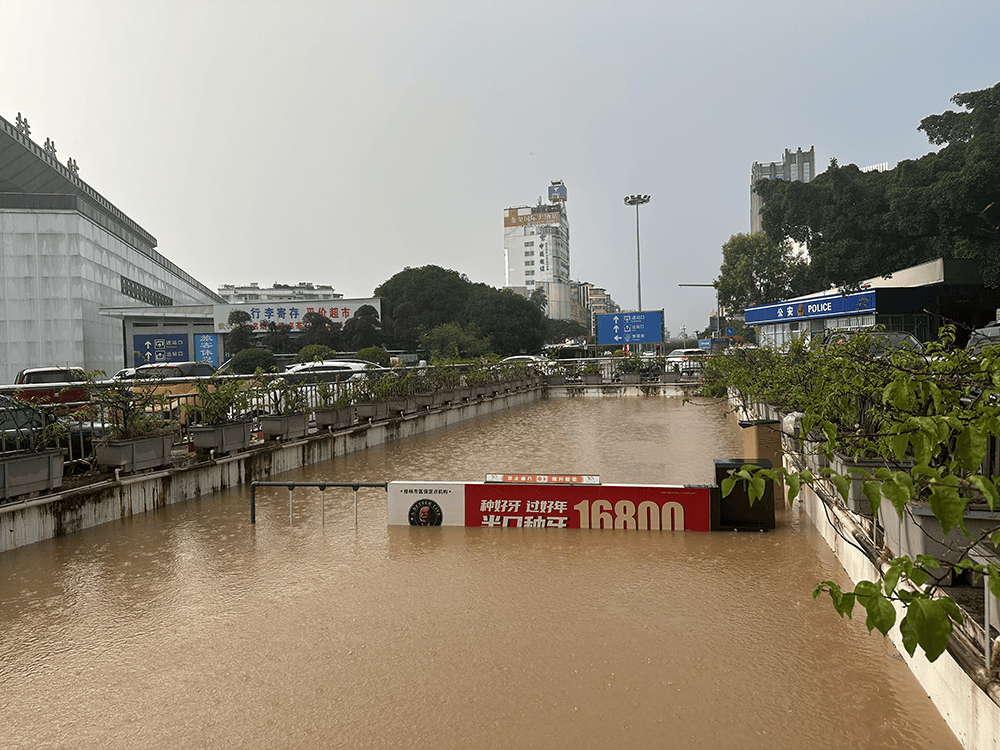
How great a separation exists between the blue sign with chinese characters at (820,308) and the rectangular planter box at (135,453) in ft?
101

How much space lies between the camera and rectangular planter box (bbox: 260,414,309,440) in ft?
38.9

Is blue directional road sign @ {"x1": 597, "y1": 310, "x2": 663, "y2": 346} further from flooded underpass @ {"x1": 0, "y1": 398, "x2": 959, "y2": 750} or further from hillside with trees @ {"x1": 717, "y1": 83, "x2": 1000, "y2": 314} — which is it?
flooded underpass @ {"x1": 0, "y1": 398, "x2": 959, "y2": 750}

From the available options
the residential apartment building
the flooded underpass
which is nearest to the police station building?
the flooded underpass

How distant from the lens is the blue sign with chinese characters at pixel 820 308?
31.7 metres

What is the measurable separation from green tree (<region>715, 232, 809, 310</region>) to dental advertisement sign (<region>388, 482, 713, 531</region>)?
131ft

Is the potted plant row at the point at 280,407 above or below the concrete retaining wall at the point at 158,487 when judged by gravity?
above

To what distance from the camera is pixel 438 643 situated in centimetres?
455

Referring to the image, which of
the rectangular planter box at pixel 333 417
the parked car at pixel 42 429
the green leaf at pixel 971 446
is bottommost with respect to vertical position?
the rectangular planter box at pixel 333 417

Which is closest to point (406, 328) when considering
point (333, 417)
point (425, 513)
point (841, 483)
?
Result: point (333, 417)

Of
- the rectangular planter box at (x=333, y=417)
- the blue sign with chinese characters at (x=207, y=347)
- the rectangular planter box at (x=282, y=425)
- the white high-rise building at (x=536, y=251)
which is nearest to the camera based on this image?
the rectangular planter box at (x=282, y=425)

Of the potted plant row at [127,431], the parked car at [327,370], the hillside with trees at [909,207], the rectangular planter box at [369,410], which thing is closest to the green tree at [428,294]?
the hillside with trees at [909,207]

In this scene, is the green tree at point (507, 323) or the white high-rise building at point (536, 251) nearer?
the green tree at point (507, 323)

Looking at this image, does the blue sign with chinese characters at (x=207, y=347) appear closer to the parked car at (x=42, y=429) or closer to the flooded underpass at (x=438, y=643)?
the parked car at (x=42, y=429)

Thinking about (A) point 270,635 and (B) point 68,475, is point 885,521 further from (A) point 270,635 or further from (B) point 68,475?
(B) point 68,475
